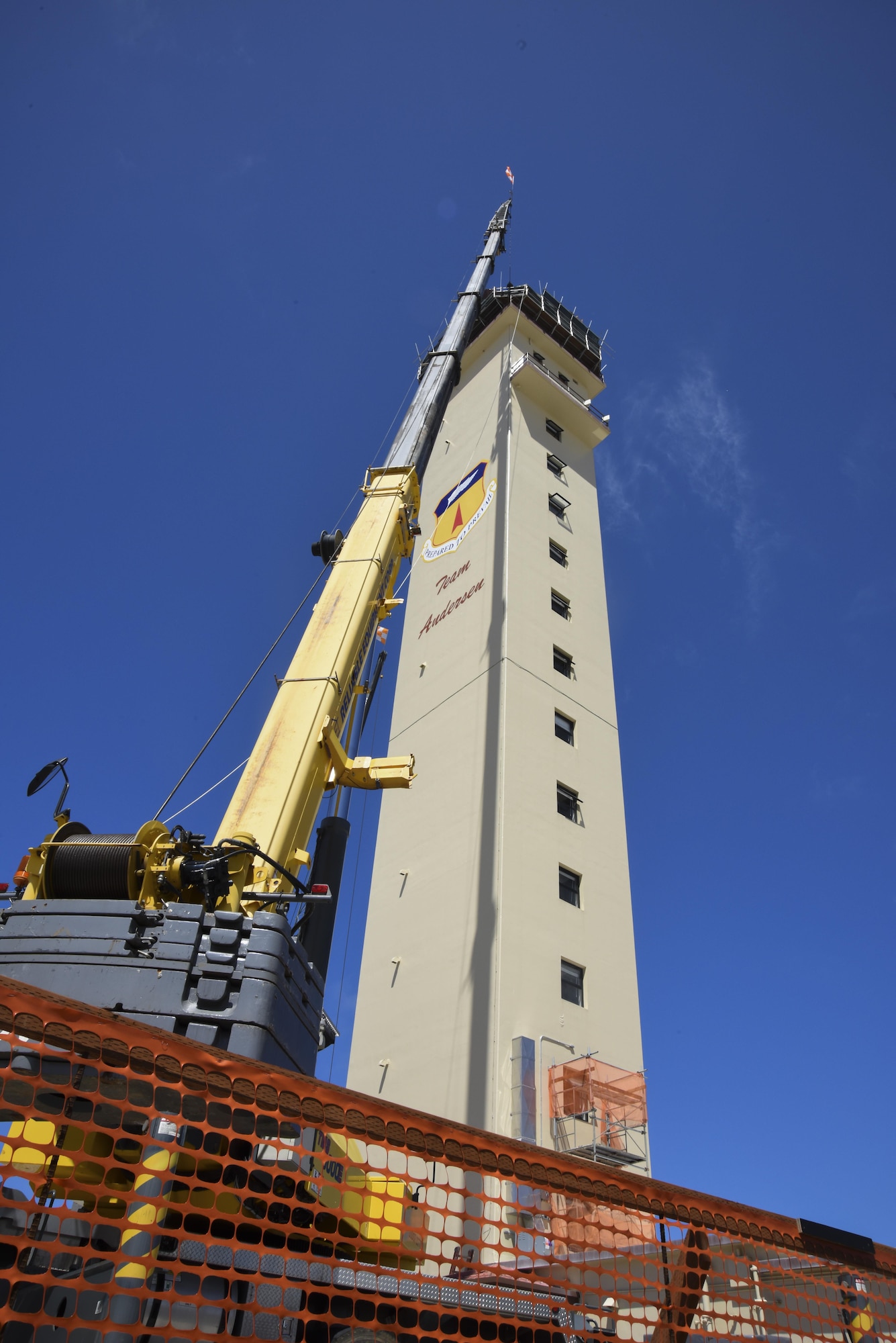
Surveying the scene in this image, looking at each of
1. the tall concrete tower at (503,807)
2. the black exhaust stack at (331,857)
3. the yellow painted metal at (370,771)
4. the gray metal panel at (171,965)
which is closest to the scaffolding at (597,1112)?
the tall concrete tower at (503,807)

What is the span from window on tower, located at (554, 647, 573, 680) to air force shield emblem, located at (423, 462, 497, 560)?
568 centimetres

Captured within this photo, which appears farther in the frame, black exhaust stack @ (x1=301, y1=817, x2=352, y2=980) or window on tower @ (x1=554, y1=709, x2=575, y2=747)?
window on tower @ (x1=554, y1=709, x2=575, y2=747)

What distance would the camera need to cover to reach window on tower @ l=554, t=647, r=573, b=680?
27750mm

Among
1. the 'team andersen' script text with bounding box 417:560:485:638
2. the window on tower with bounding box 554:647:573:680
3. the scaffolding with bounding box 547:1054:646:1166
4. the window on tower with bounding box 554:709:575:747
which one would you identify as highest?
the 'team andersen' script text with bounding box 417:560:485:638

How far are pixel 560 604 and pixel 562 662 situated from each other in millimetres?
2479

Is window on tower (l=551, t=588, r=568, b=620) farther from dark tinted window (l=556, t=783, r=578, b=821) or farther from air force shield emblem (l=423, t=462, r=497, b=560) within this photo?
dark tinted window (l=556, t=783, r=578, b=821)

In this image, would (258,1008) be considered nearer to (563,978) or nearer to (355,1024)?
(563,978)

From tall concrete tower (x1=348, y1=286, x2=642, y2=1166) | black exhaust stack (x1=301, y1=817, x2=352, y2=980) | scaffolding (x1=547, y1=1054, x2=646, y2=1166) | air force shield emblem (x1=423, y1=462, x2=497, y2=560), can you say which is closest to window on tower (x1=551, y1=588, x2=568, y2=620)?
tall concrete tower (x1=348, y1=286, x2=642, y2=1166)

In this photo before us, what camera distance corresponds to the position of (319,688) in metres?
12.4

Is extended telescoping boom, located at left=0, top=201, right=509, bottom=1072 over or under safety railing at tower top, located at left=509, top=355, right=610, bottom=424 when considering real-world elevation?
under

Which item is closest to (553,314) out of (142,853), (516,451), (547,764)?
(516,451)

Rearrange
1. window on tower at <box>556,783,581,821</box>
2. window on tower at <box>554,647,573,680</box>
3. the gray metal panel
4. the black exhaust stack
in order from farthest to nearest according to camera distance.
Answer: window on tower at <box>554,647,573,680</box>
window on tower at <box>556,783,581,821</box>
the black exhaust stack
the gray metal panel

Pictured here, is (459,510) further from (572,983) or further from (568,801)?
(572,983)

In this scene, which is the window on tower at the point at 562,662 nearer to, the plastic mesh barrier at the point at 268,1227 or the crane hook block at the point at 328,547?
the crane hook block at the point at 328,547
